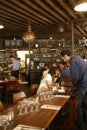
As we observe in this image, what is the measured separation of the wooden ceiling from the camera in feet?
19.1

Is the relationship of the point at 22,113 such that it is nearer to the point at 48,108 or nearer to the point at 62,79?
the point at 48,108

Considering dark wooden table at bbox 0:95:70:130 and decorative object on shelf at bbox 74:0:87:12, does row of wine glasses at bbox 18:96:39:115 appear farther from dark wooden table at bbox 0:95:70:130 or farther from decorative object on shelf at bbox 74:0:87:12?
decorative object on shelf at bbox 74:0:87:12

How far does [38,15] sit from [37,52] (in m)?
7.67

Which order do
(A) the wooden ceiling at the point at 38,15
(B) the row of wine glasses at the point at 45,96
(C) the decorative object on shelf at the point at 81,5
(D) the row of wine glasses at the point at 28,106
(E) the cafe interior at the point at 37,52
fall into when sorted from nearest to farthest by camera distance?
1. (E) the cafe interior at the point at 37,52
2. (D) the row of wine glasses at the point at 28,106
3. (B) the row of wine glasses at the point at 45,96
4. (C) the decorative object on shelf at the point at 81,5
5. (A) the wooden ceiling at the point at 38,15

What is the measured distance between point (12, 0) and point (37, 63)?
8.76 meters

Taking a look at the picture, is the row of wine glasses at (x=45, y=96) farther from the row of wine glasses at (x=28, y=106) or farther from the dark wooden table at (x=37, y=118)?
the dark wooden table at (x=37, y=118)

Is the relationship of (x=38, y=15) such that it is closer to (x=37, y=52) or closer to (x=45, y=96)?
(x=45, y=96)

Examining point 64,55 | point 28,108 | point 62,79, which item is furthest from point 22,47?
point 28,108

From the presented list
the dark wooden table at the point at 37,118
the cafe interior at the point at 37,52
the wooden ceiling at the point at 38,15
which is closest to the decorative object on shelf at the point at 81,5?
the cafe interior at the point at 37,52

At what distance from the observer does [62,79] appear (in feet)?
21.9

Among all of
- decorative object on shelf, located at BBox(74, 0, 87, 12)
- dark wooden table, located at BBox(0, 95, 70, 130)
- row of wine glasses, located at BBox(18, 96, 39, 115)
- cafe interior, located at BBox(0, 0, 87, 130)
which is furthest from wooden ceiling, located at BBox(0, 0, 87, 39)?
dark wooden table, located at BBox(0, 95, 70, 130)

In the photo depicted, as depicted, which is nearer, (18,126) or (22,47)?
(18,126)

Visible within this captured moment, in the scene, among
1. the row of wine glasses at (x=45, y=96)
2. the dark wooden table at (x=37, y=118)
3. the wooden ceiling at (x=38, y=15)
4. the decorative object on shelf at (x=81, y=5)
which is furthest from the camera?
the wooden ceiling at (x=38, y=15)

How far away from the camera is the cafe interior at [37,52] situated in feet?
9.51
